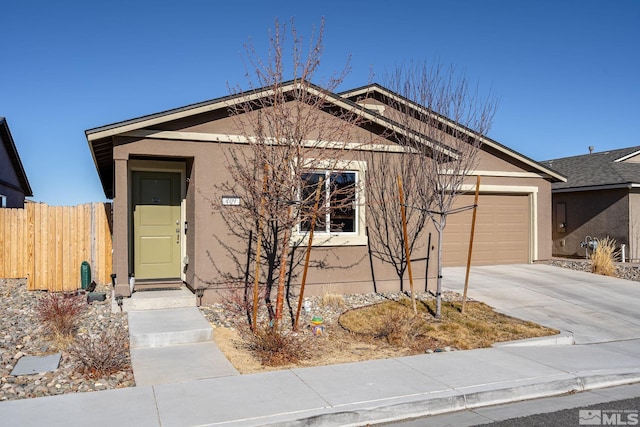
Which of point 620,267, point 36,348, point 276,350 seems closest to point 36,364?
point 36,348

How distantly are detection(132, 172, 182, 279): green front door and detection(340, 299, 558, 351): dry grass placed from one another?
4.09 meters

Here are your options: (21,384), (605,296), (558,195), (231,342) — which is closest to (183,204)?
(231,342)

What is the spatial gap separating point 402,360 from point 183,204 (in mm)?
6022

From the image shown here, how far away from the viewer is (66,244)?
12.6 metres

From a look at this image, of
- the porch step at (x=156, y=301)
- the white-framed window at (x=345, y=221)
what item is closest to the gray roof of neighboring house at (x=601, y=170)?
the white-framed window at (x=345, y=221)

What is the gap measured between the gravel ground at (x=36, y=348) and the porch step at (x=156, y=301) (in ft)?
0.87

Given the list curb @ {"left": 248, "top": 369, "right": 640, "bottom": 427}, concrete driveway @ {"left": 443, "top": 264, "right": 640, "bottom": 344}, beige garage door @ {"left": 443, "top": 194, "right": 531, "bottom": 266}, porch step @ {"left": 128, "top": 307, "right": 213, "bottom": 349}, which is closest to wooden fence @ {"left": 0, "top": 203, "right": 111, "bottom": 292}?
porch step @ {"left": 128, "top": 307, "right": 213, "bottom": 349}

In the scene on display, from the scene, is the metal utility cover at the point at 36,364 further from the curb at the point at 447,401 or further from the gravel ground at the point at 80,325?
the curb at the point at 447,401

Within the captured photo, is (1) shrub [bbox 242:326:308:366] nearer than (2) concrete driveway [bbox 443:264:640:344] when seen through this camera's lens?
Yes

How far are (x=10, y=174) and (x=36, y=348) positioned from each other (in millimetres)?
20358

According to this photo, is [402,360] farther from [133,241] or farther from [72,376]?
[133,241]

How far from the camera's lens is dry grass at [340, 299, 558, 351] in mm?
8289

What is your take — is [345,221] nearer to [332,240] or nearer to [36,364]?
[332,240]

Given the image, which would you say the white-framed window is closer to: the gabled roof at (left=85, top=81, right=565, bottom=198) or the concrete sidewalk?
the gabled roof at (left=85, top=81, right=565, bottom=198)
